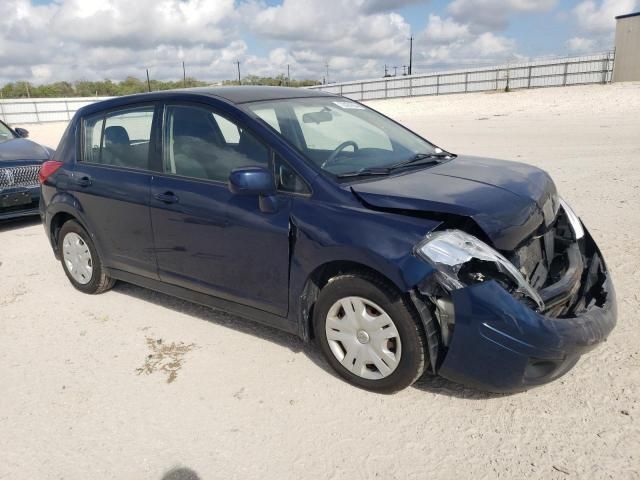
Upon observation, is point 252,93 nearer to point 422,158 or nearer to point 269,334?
point 422,158

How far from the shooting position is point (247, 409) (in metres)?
3.09

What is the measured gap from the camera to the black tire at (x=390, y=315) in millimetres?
2838


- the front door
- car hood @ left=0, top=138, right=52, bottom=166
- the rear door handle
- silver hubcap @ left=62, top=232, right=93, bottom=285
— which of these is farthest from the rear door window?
car hood @ left=0, top=138, right=52, bottom=166

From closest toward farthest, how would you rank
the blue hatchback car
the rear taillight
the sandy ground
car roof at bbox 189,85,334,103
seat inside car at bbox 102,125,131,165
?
the sandy ground → the blue hatchback car → car roof at bbox 189,85,334,103 → seat inside car at bbox 102,125,131,165 → the rear taillight

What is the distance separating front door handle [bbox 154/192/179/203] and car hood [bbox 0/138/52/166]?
15.2ft

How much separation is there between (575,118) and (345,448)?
67.9ft

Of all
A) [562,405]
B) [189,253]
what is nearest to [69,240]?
[189,253]

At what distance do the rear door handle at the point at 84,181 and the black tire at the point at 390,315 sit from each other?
8.11ft

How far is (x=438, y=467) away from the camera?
2.56 m

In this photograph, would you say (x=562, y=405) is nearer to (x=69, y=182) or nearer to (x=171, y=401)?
(x=171, y=401)

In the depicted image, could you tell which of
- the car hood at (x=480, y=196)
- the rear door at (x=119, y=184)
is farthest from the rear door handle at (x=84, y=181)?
the car hood at (x=480, y=196)

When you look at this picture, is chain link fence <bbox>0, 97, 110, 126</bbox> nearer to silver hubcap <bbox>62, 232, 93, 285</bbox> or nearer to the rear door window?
silver hubcap <bbox>62, 232, 93, 285</bbox>

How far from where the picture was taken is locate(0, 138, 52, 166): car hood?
24.7 feet

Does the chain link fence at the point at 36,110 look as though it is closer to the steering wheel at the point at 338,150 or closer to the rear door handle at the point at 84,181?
the rear door handle at the point at 84,181
